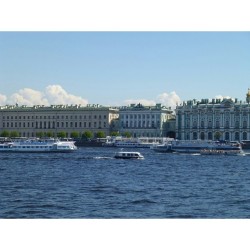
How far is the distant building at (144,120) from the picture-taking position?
120 ft

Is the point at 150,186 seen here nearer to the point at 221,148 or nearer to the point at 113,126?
the point at 221,148

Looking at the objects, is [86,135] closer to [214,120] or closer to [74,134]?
[74,134]

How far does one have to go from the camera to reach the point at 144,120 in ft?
122

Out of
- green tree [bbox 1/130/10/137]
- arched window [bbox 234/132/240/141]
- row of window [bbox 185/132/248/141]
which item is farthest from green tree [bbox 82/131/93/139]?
arched window [bbox 234/132/240/141]

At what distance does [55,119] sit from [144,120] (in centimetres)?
477

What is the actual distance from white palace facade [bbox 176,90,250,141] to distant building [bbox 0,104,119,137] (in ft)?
15.6

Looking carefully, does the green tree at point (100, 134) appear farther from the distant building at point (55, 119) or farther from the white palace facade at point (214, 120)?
the white palace facade at point (214, 120)

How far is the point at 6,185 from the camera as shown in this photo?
8.39 meters

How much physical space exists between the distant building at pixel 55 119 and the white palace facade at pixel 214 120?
4744 millimetres
